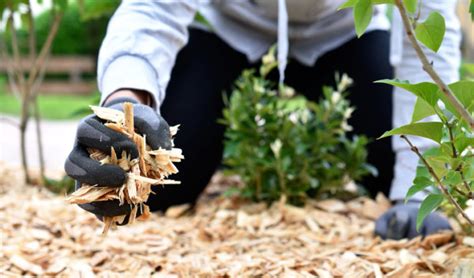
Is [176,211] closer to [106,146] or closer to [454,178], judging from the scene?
[106,146]

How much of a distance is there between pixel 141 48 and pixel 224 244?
0.49 metres

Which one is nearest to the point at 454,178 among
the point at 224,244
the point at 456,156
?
the point at 456,156

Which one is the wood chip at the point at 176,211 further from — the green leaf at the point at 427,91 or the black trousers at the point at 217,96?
the green leaf at the point at 427,91

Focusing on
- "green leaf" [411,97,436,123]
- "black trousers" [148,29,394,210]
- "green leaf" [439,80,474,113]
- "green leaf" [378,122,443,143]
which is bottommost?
"black trousers" [148,29,394,210]

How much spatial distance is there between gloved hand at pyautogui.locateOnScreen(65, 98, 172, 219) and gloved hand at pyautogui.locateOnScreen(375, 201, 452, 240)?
67cm

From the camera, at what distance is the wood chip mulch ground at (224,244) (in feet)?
4.03

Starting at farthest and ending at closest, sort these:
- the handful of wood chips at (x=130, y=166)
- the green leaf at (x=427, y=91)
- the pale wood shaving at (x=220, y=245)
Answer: the pale wood shaving at (x=220, y=245) < the handful of wood chips at (x=130, y=166) < the green leaf at (x=427, y=91)

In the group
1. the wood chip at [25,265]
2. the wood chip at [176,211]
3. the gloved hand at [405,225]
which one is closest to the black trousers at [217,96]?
the wood chip at [176,211]

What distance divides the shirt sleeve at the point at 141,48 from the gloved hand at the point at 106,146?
0.24 metres

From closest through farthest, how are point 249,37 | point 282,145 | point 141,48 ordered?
point 141,48
point 282,145
point 249,37

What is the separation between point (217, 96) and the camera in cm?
211

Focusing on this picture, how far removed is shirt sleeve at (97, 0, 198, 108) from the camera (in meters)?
1.29

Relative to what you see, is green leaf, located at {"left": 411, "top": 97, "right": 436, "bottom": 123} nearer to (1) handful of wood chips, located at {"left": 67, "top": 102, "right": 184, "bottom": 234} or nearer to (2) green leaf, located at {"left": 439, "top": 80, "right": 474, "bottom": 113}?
(2) green leaf, located at {"left": 439, "top": 80, "right": 474, "bottom": 113}

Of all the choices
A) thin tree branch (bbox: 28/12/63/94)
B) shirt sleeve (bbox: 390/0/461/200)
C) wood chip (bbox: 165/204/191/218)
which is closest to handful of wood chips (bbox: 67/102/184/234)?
shirt sleeve (bbox: 390/0/461/200)
